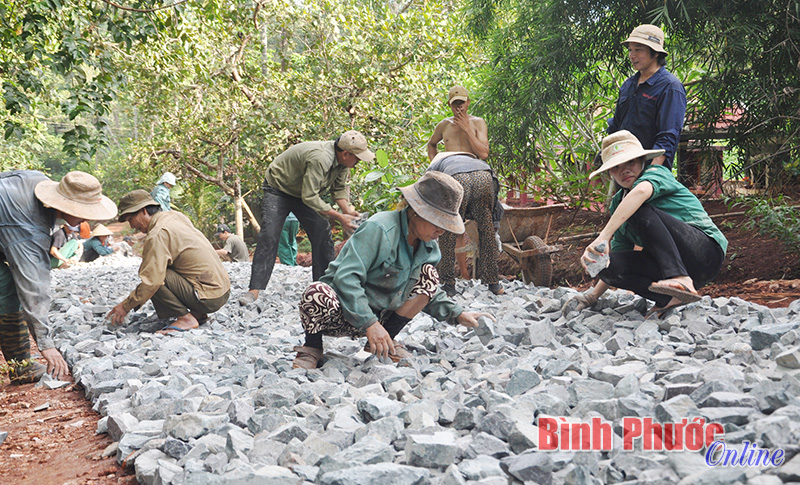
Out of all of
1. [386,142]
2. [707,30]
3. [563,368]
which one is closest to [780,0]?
[707,30]

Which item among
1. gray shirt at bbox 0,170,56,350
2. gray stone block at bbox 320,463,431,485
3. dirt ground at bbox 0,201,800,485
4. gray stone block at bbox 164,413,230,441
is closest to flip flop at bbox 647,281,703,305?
dirt ground at bbox 0,201,800,485

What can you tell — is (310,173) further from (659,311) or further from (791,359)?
(791,359)

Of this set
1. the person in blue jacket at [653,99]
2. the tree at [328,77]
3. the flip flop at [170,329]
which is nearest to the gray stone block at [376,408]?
the person in blue jacket at [653,99]

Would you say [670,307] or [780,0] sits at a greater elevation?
[780,0]

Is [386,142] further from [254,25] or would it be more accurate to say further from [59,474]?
[59,474]

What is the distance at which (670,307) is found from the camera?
3.28 meters

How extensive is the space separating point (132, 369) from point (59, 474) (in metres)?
0.95

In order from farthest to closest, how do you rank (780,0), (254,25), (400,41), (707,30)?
(254,25) < (400,41) < (707,30) < (780,0)

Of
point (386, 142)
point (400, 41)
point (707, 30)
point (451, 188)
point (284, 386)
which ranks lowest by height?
point (284, 386)

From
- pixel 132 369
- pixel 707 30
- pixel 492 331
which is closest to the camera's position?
pixel 132 369

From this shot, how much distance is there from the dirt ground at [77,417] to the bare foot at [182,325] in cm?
93

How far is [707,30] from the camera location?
5.26 metres

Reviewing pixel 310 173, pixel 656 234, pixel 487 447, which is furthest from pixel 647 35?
pixel 487 447

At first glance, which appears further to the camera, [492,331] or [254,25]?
[254,25]
